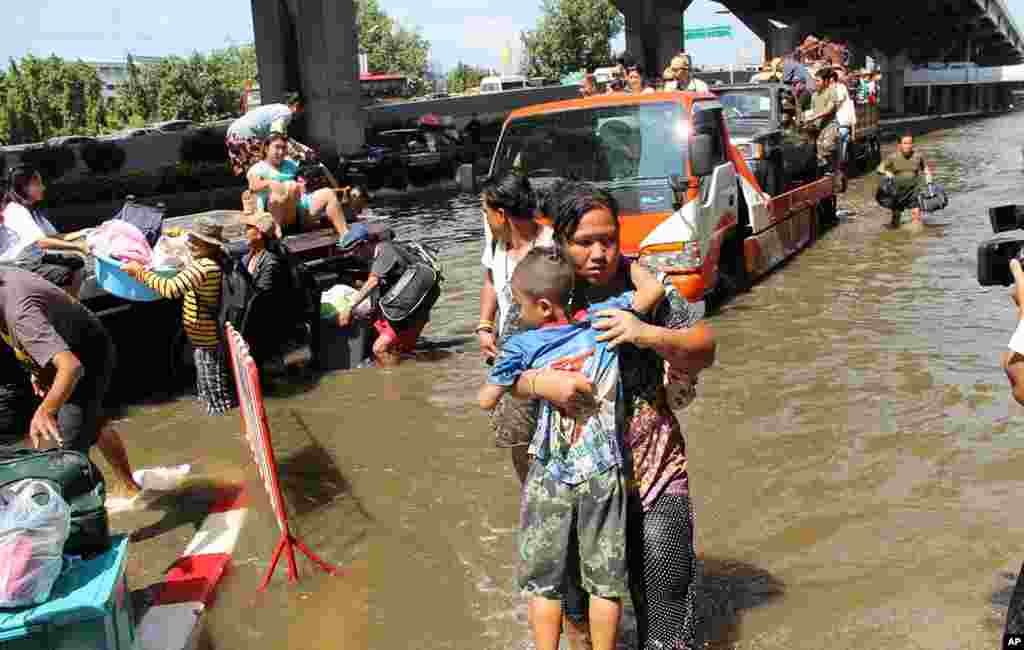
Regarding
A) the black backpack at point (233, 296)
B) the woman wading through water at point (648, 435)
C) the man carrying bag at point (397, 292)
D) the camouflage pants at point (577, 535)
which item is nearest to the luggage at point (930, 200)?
the man carrying bag at point (397, 292)

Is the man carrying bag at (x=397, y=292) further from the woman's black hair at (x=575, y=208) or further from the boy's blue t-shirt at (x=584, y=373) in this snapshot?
the boy's blue t-shirt at (x=584, y=373)

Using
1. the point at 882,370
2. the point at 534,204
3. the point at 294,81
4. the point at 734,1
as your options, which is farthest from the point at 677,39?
the point at 534,204

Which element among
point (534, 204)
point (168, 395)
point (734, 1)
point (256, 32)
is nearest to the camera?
point (534, 204)

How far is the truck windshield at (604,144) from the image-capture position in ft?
31.3

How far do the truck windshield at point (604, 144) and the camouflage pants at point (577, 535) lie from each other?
21.2 ft

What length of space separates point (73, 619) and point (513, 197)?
237 cm

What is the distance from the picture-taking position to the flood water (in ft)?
14.9

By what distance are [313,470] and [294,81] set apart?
26.8m

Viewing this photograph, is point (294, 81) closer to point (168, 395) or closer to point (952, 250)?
point (952, 250)

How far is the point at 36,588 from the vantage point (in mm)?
3391

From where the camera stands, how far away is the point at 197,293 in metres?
7.64

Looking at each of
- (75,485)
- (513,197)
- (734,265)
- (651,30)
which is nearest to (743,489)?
(513,197)

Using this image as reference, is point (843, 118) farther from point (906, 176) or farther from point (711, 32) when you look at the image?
point (711, 32)

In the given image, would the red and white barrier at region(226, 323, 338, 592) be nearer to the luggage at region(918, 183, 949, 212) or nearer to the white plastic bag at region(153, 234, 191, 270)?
the white plastic bag at region(153, 234, 191, 270)
